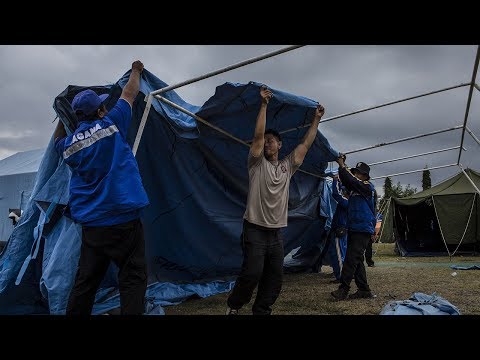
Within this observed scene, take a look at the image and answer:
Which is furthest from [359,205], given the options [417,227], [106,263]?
[417,227]

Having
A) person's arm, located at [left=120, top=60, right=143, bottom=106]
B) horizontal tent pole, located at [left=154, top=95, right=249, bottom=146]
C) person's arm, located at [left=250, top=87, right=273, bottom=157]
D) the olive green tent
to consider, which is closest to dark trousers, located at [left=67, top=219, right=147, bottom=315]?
person's arm, located at [left=120, top=60, right=143, bottom=106]

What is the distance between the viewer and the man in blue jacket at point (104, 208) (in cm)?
227

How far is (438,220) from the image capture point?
1105cm

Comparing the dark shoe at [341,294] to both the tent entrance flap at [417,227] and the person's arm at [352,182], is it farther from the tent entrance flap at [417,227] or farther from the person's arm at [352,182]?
the tent entrance flap at [417,227]

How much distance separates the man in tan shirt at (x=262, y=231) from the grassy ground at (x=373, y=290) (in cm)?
102

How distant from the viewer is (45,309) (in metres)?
3.26

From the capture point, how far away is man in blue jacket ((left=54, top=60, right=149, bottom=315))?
2.27 metres

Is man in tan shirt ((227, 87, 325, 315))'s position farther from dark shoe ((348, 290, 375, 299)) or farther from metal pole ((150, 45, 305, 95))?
dark shoe ((348, 290, 375, 299))

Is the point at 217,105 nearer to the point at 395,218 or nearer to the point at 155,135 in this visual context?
the point at 155,135

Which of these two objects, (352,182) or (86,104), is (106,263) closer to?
(86,104)

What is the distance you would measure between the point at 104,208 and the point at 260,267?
51.8 inches

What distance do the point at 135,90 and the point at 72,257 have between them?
4.29 feet

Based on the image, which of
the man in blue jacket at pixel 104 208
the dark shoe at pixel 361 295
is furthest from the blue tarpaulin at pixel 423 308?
the dark shoe at pixel 361 295
